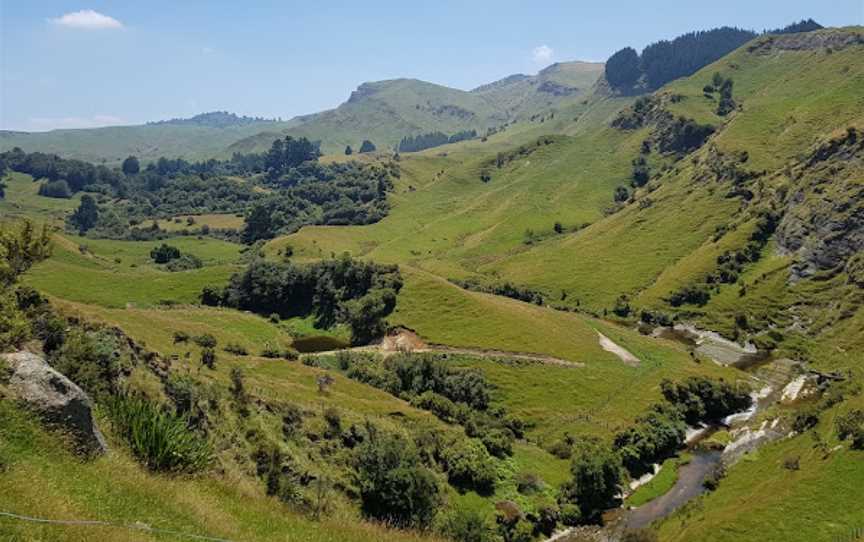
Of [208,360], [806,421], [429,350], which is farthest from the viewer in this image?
[429,350]

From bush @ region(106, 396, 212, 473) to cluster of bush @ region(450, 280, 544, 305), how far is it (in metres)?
135

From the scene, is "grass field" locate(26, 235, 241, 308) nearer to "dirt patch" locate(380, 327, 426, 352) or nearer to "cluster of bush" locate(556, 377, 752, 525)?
"dirt patch" locate(380, 327, 426, 352)

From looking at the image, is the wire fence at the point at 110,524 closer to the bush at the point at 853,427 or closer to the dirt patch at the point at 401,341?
the bush at the point at 853,427

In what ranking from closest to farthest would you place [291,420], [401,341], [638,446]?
[291,420], [638,446], [401,341]

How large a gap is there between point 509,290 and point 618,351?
1883 inches

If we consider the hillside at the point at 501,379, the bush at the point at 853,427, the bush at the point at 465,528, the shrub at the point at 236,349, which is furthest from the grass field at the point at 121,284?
the bush at the point at 853,427

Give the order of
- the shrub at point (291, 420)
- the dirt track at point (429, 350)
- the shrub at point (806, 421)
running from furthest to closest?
the dirt track at point (429, 350), the shrub at point (806, 421), the shrub at point (291, 420)

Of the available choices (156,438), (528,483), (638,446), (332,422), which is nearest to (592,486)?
(528,483)

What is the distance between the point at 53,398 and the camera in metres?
20.0

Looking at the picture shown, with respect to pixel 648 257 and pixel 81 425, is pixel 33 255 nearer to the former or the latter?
pixel 81 425

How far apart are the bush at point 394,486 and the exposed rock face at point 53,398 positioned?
110ft

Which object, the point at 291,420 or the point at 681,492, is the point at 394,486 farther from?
the point at 681,492

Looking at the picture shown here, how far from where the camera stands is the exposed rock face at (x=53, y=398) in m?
19.9

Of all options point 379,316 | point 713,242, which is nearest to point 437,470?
point 379,316
